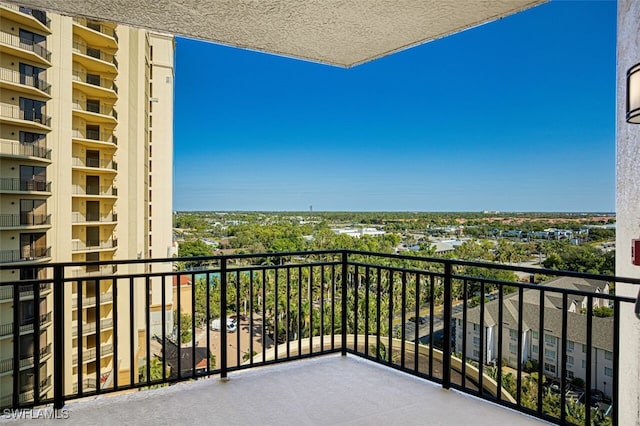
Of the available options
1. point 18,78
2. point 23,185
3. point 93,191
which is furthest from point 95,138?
point 23,185

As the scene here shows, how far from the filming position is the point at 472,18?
2297 millimetres

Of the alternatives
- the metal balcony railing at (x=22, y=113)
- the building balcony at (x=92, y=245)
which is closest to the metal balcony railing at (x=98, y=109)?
the metal balcony railing at (x=22, y=113)

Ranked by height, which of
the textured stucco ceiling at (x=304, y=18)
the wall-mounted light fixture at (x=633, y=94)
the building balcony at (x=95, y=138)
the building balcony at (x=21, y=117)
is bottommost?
the wall-mounted light fixture at (x=633, y=94)

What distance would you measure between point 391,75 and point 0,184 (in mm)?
11239

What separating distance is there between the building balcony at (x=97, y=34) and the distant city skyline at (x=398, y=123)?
106 inches

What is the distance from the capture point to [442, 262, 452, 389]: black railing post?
8.32 ft

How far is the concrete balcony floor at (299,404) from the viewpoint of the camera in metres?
2.15

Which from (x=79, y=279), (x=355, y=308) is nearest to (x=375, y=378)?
(x=355, y=308)

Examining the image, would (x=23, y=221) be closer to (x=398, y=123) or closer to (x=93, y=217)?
(x=93, y=217)

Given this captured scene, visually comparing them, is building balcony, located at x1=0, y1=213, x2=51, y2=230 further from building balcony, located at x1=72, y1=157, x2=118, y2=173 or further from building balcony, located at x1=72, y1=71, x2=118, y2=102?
building balcony, located at x1=72, y1=71, x2=118, y2=102

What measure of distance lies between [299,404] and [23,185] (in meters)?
9.18

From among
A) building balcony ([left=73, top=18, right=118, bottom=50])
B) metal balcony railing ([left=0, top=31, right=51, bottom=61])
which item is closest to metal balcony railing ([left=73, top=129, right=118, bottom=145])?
building balcony ([left=73, top=18, right=118, bottom=50])

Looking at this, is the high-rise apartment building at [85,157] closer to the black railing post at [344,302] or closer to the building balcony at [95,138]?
the building balcony at [95,138]

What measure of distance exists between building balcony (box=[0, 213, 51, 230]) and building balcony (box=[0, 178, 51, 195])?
1.67 feet
